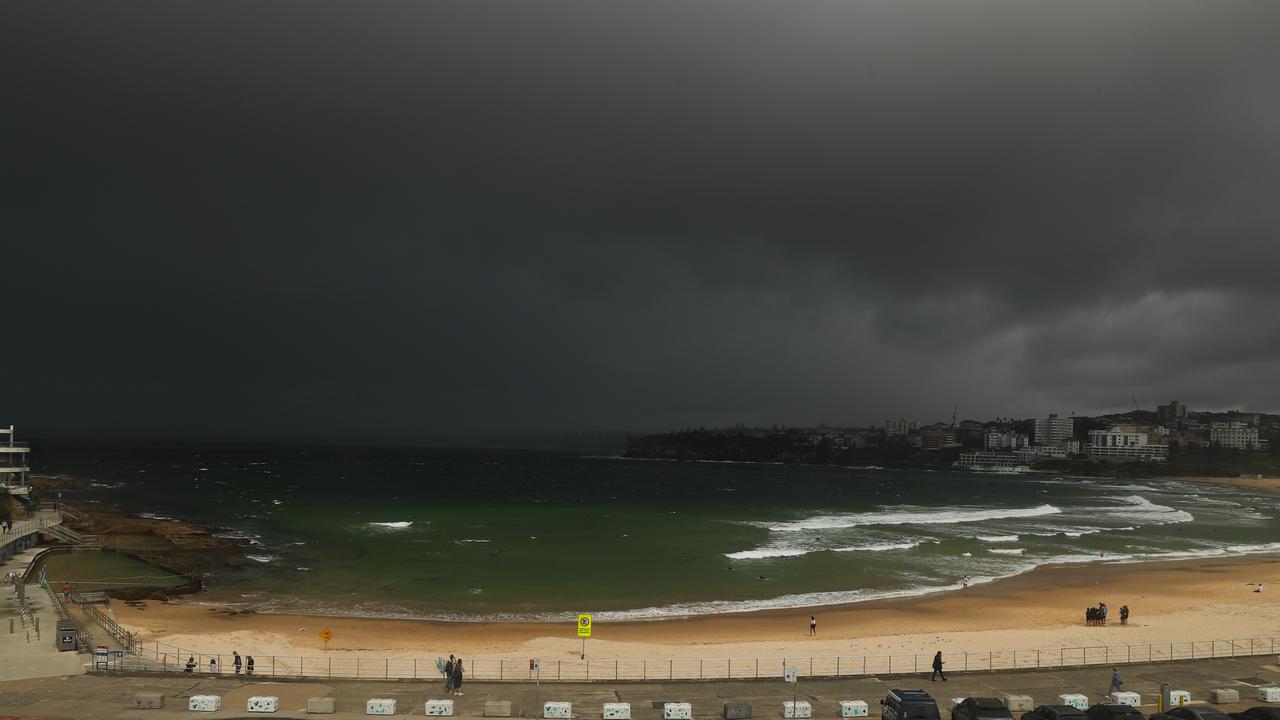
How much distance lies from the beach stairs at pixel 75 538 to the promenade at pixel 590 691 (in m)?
40.9

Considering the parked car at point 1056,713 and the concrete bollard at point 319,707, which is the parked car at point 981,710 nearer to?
the parked car at point 1056,713

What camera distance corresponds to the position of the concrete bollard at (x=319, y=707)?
19.2 m

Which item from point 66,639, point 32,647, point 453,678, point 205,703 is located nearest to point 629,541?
point 453,678

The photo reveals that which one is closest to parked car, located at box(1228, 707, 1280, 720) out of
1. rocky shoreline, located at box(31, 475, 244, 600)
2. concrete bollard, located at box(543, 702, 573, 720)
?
concrete bollard, located at box(543, 702, 573, 720)

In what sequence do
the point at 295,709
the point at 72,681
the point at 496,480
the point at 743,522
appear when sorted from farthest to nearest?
the point at 496,480, the point at 743,522, the point at 72,681, the point at 295,709

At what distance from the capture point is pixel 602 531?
244 ft

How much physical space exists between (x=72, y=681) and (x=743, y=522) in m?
69.1

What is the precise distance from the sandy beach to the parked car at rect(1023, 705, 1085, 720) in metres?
12.7

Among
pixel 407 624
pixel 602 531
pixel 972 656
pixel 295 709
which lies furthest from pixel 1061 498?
pixel 295 709

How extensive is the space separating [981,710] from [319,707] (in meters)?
16.5

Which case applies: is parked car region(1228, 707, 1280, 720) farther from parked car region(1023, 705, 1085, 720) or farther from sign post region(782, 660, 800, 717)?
sign post region(782, 660, 800, 717)

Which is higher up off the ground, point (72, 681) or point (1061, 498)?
point (72, 681)

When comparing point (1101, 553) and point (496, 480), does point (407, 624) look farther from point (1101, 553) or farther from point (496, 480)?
point (496, 480)

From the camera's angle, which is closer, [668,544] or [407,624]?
[407,624]
